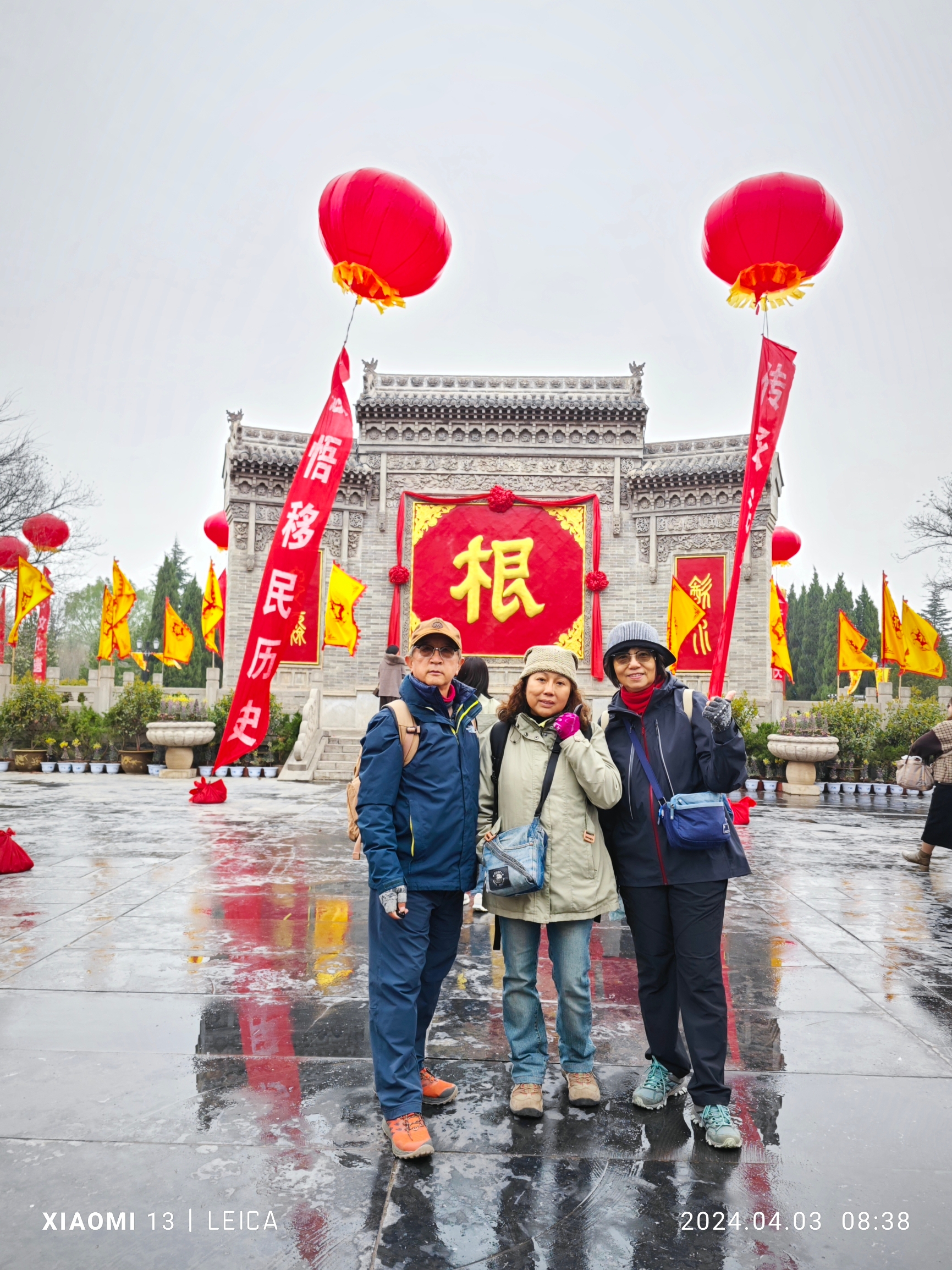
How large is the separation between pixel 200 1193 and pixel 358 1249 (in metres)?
0.47

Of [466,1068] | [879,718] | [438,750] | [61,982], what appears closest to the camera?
[438,750]

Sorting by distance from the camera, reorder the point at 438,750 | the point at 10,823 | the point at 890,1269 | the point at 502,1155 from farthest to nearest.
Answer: the point at 10,823 → the point at 438,750 → the point at 502,1155 → the point at 890,1269

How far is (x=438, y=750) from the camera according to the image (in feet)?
8.75

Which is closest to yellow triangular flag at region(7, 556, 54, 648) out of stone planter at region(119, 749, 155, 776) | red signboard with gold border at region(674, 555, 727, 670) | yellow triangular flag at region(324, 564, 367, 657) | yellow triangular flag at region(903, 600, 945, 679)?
stone planter at region(119, 749, 155, 776)

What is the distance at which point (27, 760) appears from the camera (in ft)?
50.1

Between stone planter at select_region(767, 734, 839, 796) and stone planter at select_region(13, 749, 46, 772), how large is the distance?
12.8 metres

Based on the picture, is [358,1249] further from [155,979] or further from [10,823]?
[10,823]

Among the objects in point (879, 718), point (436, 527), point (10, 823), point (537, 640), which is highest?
point (436, 527)

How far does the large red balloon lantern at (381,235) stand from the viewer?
7789 millimetres

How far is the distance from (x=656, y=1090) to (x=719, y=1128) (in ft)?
0.91

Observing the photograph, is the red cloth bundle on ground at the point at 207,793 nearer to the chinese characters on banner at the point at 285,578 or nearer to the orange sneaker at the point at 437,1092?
the chinese characters on banner at the point at 285,578

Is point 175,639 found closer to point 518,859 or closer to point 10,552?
point 10,552

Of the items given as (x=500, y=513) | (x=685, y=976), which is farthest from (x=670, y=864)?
(x=500, y=513)

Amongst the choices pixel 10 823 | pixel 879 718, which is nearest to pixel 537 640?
pixel 879 718
